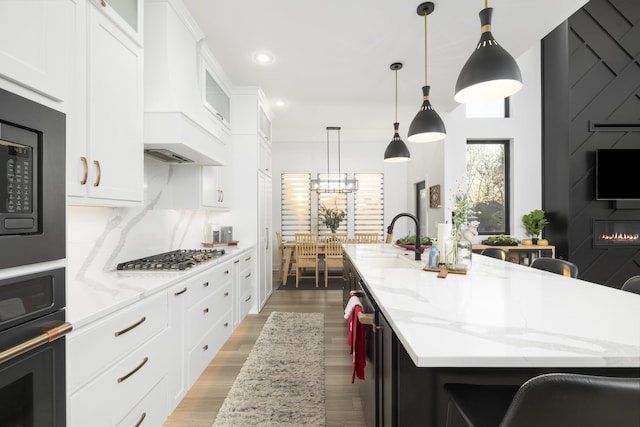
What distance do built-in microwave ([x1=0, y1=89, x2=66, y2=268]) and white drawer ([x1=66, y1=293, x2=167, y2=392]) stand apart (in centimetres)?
37

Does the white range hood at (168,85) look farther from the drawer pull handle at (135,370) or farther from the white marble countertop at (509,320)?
the white marble countertop at (509,320)

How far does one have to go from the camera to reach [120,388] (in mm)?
1314

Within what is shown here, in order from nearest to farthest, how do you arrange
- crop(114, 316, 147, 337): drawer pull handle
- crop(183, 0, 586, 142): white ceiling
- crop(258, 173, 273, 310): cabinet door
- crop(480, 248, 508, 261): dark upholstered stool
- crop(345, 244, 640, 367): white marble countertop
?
crop(345, 244, 640, 367): white marble countertop < crop(114, 316, 147, 337): drawer pull handle < crop(183, 0, 586, 142): white ceiling < crop(480, 248, 508, 261): dark upholstered stool < crop(258, 173, 273, 310): cabinet door

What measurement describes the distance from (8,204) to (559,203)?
570 cm

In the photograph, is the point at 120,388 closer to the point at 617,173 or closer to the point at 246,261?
the point at 246,261

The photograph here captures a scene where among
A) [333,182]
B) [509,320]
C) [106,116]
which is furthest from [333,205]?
[509,320]

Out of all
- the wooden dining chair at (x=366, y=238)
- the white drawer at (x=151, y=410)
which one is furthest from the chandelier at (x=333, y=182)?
the white drawer at (x=151, y=410)

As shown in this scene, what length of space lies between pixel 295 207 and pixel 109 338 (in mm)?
5352

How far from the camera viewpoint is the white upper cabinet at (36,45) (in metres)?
0.83

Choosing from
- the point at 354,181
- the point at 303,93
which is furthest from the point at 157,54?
the point at 354,181

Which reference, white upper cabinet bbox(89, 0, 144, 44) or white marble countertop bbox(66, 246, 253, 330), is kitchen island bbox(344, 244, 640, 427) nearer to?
white marble countertop bbox(66, 246, 253, 330)

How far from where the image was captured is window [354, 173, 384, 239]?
654cm

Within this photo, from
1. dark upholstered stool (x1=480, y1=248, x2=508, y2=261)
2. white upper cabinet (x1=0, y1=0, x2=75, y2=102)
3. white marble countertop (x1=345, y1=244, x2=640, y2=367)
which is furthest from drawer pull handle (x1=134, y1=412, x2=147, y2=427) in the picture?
dark upholstered stool (x1=480, y1=248, x2=508, y2=261)

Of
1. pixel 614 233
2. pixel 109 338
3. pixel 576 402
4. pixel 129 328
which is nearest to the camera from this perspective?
pixel 576 402
